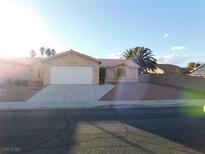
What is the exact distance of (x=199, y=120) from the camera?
35.5ft

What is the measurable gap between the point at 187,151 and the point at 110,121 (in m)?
4.51

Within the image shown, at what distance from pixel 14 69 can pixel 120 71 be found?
53.2ft

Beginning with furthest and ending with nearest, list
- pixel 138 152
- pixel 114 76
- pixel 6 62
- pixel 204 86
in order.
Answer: pixel 114 76 < pixel 6 62 < pixel 204 86 < pixel 138 152

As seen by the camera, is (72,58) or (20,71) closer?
(72,58)

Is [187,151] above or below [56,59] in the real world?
below

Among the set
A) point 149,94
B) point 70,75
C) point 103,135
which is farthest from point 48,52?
point 103,135

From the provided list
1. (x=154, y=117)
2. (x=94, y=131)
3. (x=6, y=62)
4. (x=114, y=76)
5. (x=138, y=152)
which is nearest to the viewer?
(x=138, y=152)

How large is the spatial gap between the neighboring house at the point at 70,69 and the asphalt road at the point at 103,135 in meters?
20.3

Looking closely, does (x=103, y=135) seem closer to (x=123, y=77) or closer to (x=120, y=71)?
(x=123, y=77)

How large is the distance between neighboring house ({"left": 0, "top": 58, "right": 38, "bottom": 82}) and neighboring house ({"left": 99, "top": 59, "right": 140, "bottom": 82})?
11517 mm

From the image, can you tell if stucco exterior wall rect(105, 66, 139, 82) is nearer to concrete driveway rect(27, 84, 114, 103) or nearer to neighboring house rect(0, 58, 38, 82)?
neighboring house rect(0, 58, 38, 82)

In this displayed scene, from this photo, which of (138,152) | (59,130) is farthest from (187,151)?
(59,130)

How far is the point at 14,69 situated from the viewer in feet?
125

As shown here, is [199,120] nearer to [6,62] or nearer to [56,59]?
[56,59]
